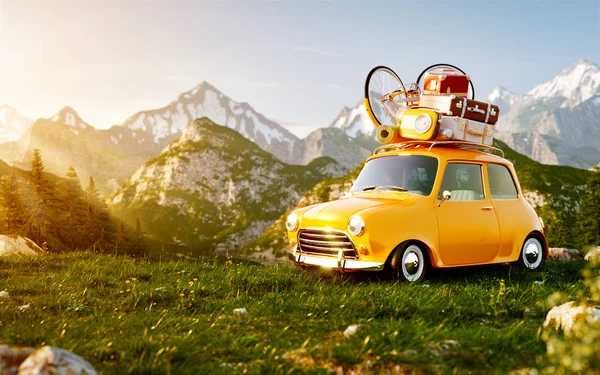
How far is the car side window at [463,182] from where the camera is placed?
9852mm

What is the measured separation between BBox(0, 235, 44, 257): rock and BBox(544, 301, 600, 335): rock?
12.3 m

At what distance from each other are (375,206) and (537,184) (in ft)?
609

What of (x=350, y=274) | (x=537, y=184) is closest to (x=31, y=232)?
(x=350, y=274)

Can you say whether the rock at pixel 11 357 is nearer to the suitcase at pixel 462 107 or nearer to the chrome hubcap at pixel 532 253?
the suitcase at pixel 462 107

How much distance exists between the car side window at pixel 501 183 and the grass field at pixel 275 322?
1.91m

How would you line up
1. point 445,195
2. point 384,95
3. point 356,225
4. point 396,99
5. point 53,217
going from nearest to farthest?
point 356,225
point 445,195
point 396,99
point 384,95
point 53,217

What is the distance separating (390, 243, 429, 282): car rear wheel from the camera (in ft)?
28.1

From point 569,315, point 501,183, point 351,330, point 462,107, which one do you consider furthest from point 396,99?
point 351,330

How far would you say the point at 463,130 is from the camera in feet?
34.1

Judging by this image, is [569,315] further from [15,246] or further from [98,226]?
[98,226]

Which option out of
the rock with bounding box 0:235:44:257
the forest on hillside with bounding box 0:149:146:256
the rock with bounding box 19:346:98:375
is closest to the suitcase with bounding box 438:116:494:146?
the rock with bounding box 19:346:98:375

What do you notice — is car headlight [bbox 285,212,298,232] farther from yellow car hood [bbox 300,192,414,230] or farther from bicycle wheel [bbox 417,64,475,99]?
bicycle wheel [bbox 417,64,475,99]

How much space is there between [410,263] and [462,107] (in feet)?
12.4

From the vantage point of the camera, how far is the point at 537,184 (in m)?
174
